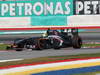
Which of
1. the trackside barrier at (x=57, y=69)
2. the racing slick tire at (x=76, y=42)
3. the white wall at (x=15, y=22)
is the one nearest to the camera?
the trackside barrier at (x=57, y=69)

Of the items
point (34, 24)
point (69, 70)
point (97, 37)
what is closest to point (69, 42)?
point (97, 37)

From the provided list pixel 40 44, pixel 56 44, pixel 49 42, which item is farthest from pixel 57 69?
pixel 56 44

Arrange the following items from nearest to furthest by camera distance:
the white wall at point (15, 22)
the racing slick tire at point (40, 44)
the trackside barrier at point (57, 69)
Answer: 1. the trackside barrier at point (57, 69)
2. the racing slick tire at point (40, 44)
3. the white wall at point (15, 22)

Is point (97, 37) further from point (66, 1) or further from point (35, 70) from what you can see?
point (35, 70)

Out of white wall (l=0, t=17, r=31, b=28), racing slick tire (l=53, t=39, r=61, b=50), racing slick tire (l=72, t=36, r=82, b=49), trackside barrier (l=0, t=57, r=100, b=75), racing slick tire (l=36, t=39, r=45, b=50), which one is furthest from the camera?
white wall (l=0, t=17, r=31, b=28)

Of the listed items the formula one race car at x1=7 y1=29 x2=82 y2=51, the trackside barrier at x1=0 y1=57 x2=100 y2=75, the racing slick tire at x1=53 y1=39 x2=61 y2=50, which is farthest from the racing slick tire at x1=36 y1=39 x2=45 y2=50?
the trackside barrier at x1=0 y1=57 x2=100 y2=75

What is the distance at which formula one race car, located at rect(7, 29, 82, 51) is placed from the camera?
15.5 m

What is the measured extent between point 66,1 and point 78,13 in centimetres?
117

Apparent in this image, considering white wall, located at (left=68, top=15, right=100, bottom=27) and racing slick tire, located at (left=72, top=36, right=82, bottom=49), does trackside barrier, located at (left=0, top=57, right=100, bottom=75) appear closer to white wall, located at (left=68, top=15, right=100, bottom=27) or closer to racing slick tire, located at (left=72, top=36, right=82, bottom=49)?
racing slick tire, located at (left=72, top=36, right=82, bottom=49)

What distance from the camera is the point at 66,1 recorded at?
2302 cm

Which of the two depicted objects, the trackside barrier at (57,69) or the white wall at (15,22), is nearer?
the trackside barrier at (57,69)

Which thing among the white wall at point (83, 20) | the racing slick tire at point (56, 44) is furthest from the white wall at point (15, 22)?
the racing slick tire at point (56, 44)

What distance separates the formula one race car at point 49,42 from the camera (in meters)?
15.5

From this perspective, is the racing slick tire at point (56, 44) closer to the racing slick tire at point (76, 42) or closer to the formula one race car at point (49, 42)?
the formula one race car at point (49, 42)
